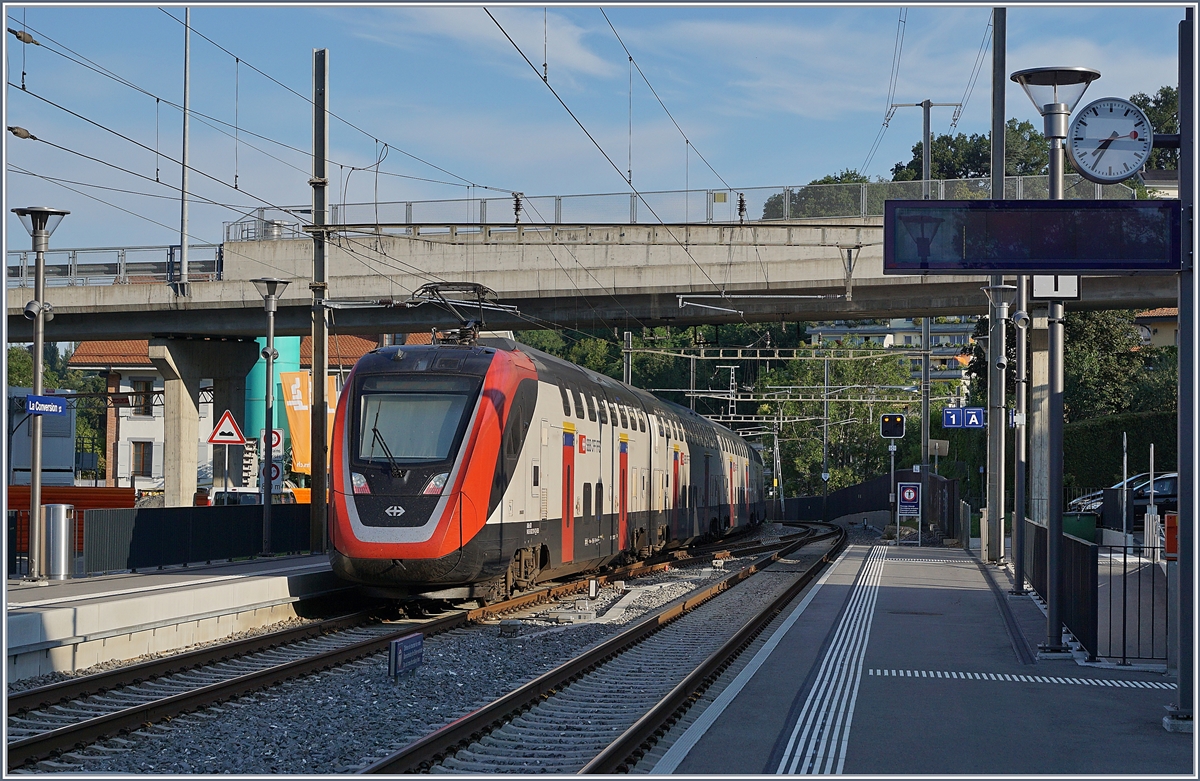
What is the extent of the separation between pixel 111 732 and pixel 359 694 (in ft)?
7.49

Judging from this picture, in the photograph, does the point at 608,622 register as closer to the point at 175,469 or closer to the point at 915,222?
the point at 915,222

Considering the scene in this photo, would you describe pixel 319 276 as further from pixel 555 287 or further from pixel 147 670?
pixel 147 670

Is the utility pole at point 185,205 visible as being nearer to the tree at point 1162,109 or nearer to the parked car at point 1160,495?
the parked car at point 1160,495

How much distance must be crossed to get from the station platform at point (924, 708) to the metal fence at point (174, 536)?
983 cm

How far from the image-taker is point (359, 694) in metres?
10.9

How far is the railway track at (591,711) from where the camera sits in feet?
27.1

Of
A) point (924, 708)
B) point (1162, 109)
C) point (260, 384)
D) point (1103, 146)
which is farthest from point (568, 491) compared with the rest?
point (1162, 109)

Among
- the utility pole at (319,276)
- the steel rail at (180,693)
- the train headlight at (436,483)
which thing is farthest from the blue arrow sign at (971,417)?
the train headlight at (436,483)

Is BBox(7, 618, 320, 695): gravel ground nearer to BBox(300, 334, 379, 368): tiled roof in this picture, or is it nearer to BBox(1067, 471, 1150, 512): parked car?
BBox(1067, 471, 1150, 512): parked car

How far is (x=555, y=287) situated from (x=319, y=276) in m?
10.7

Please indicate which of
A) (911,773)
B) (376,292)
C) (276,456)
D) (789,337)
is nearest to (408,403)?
(911,773)

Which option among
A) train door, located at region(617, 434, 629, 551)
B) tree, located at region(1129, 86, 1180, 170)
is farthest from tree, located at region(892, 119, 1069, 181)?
train door, located at region(617, 434, 629, 551)

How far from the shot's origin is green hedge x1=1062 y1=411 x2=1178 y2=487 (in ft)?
134

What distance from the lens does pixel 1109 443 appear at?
41688mm
